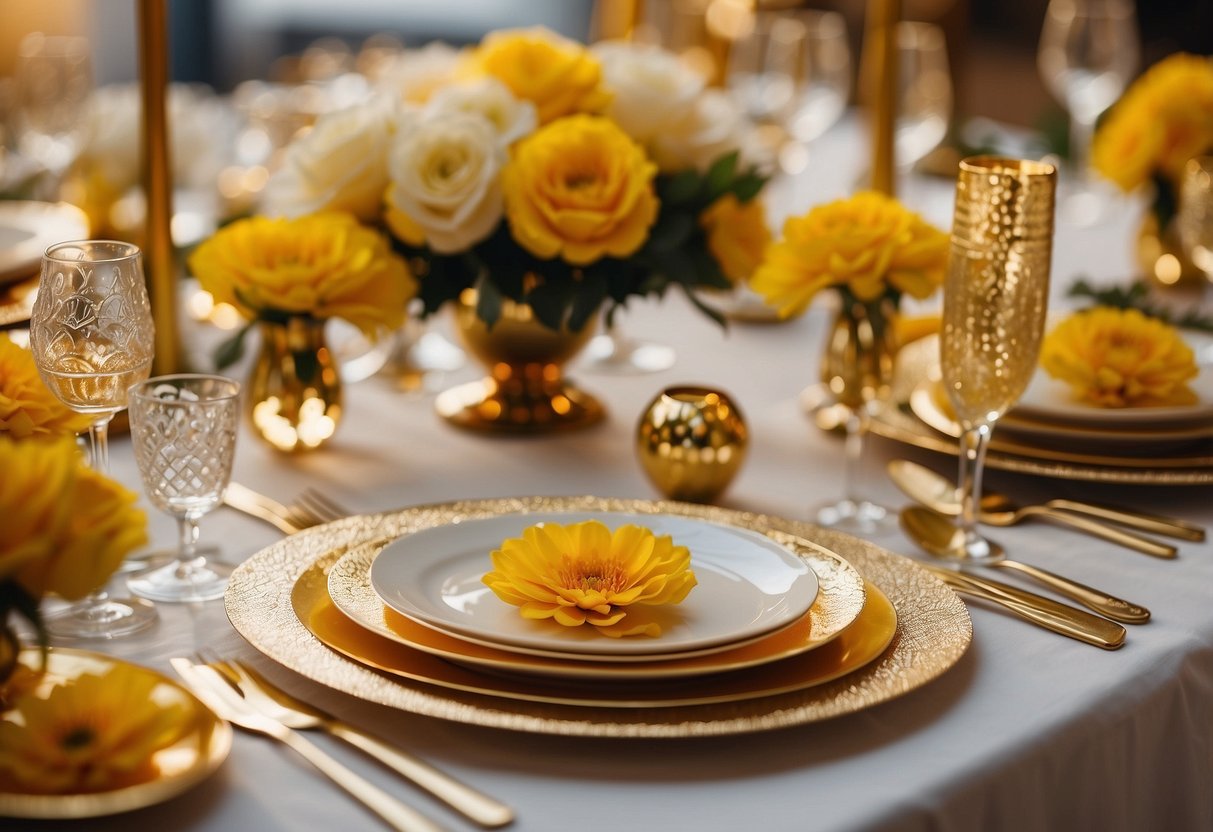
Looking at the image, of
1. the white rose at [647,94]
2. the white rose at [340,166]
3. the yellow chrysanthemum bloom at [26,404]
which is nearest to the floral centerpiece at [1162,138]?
the white rose at [647,94]

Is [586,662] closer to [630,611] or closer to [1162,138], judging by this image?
[630,611]

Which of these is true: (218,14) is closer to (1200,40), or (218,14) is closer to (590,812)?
(1200,40)

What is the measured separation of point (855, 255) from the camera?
115cm

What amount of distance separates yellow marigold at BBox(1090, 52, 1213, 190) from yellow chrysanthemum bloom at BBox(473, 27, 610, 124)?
0.89 m

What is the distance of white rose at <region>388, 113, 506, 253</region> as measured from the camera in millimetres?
1182

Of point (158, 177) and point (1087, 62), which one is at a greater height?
point (1087, 62)

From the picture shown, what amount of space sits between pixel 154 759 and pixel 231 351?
63 cm

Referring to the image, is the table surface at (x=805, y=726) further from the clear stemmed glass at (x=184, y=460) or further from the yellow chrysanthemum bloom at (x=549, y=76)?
the yellow chrysanthemum bloom at (x=549, y=76)

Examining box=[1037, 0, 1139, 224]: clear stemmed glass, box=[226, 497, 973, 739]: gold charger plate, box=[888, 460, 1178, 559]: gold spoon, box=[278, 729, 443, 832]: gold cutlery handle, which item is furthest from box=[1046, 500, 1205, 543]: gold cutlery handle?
box=[1037, 0, 1139, 224]: clear stemmed glass

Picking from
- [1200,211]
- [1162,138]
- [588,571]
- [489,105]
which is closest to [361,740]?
[588,571]

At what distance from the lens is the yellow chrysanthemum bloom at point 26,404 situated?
86 centimetres

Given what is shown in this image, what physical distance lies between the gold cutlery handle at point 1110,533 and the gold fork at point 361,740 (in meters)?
0.59

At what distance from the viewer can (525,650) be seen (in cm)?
76

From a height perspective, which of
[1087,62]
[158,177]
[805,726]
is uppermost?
[1087,62]
